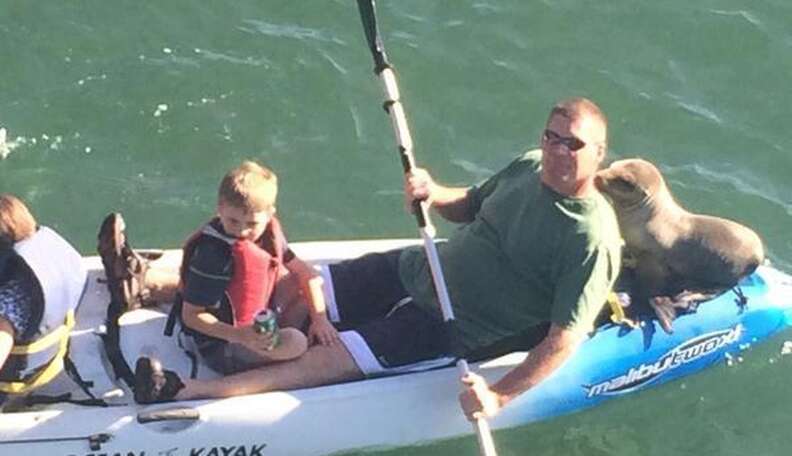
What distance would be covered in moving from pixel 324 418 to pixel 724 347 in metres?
2.33

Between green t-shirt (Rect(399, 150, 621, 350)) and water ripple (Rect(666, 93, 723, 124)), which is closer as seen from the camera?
green t-shirt (Rect(399, 150, 621, 350))

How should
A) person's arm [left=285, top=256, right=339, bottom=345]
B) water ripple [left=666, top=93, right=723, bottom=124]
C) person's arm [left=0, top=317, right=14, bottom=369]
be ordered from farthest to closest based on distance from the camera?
water ripple [left=666, top=93, right=723, bottom=124], person's arm [left=285, top=256, right=339, bottom=345], person's arm [left=0, top=317, right=14, bottom=369]

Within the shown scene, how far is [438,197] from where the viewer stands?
7098 mm

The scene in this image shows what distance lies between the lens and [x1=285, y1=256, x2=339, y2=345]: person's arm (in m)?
6.90

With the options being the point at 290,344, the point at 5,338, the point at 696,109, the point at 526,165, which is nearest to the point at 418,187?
the point at 526,165

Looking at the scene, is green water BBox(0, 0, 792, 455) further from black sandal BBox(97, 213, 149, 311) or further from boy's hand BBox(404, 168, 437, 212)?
boy's hand BBox(404, 168, 437, 212)

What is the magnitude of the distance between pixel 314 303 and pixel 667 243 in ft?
6.19

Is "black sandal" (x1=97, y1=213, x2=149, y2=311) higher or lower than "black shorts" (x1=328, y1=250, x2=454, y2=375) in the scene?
higher

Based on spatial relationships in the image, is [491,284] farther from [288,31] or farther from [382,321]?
[288,31]

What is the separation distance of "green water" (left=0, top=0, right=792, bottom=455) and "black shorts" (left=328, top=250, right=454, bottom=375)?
1.25 m

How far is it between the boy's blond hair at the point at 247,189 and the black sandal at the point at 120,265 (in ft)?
3.09

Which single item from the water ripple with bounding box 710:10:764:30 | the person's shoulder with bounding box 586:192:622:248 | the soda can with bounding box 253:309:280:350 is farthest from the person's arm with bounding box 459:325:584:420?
the water ripple with bounding box 710:10:764:30

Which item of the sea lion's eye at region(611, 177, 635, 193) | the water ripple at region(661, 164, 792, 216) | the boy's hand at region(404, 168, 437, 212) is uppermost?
the boy's hand at region(404, 168, 437, 212)

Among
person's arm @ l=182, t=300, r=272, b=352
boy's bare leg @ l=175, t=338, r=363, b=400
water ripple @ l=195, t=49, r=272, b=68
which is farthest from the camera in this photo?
water ripple @ l=195, t=49, r=272, b=68
